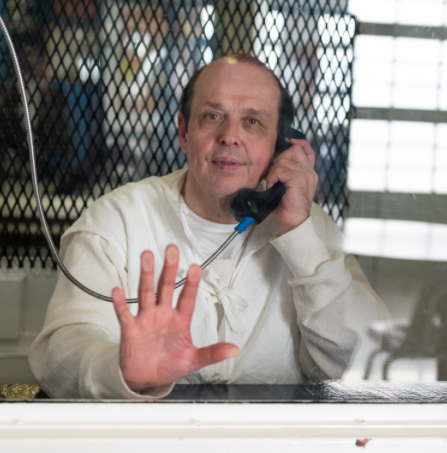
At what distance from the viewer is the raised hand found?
61 cm

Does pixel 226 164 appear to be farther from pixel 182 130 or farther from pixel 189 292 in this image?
pixel 189 292

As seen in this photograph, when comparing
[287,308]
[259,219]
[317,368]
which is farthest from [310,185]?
[317,368]

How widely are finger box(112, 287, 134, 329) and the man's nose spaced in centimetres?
52

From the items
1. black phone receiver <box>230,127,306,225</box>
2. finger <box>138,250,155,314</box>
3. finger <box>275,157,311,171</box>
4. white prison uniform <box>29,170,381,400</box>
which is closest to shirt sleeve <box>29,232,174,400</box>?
white prison uniform <box>29,170,381,400</box>

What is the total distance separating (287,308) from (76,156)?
0.57 m

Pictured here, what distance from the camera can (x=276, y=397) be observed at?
0.69m

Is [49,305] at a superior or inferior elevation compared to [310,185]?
inferior

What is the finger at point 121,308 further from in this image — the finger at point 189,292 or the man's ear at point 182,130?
the man's ear at point 182,130

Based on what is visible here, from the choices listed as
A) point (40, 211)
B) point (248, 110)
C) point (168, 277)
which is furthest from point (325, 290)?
point (40, 211)

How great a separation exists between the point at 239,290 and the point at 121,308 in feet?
1.54

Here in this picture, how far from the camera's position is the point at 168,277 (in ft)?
1.95
